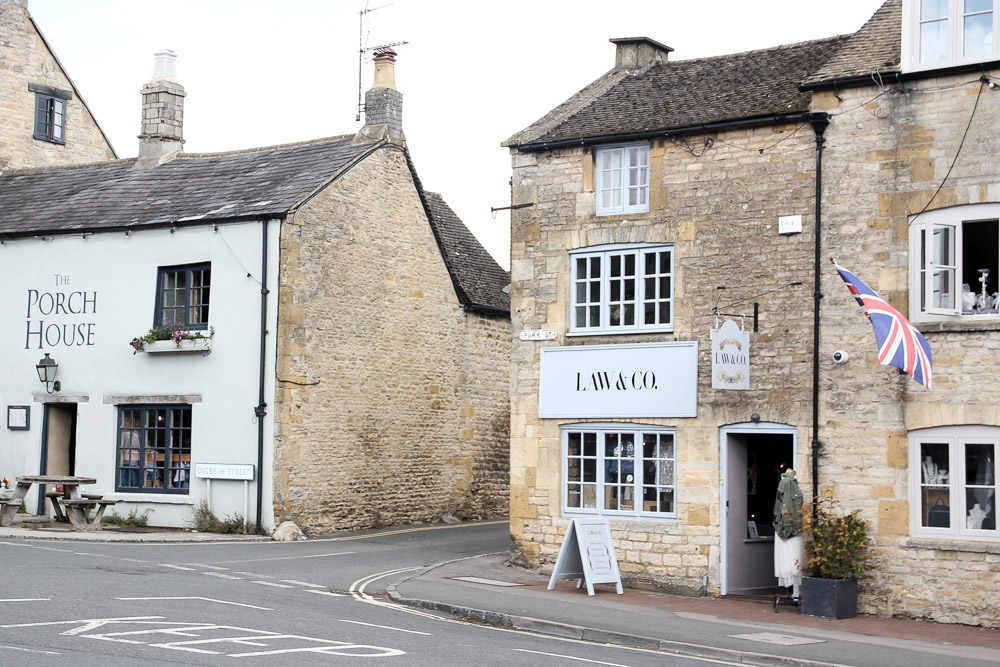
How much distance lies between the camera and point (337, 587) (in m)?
15.6

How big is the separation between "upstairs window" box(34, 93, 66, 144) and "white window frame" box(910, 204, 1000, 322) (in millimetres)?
24846

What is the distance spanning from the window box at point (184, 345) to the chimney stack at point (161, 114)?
576 cm

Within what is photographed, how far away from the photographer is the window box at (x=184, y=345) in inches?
891

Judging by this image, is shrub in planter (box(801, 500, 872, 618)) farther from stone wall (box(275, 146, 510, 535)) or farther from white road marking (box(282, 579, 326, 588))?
stone wall (box(275, 146, 510, 535))

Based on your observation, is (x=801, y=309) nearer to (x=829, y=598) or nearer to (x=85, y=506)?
(x=829, y=598)

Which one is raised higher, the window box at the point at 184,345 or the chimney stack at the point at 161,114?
the chimney stack at the point at 161,114

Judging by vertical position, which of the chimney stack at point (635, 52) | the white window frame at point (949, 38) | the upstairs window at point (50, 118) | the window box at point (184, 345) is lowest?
the window box at point (184, 345)

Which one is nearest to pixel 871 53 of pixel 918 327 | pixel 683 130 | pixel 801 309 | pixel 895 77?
pixel 895 77

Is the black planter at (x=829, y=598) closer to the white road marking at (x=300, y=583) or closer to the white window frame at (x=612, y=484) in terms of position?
the white window frame at (x=612, y=484)

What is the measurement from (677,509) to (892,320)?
4.45 metres

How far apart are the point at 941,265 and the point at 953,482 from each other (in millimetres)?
2619

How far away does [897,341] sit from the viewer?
13414 millimetres

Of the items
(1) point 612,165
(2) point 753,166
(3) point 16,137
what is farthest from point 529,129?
(3) point 16,137

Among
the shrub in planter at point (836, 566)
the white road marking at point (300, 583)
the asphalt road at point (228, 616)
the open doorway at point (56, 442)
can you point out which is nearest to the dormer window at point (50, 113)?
the open doorway at point (56, 442)
